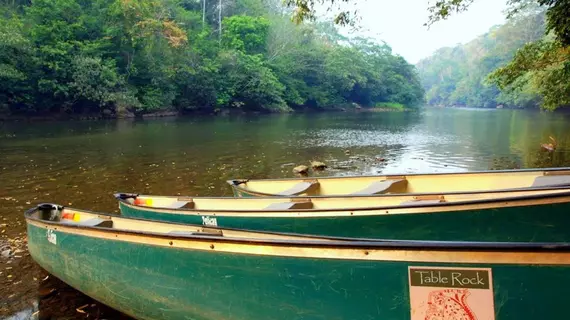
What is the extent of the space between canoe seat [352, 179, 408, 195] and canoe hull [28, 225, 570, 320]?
368 cm

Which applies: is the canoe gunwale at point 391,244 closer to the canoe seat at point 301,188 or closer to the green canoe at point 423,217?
the green canoe at point 423,217

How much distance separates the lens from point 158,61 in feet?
136

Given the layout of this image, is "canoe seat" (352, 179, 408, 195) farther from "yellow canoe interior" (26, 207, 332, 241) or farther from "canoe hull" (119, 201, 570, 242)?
"yellow canoe interior" (26, 207, 332, 241)

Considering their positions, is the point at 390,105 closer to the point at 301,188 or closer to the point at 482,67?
the point at 482,67

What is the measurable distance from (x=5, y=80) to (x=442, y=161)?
102ft

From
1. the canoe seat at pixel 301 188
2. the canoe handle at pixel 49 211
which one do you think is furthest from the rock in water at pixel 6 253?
the canoe seat at pixel 301 188

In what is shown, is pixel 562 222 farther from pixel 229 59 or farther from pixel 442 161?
pixel 229 59

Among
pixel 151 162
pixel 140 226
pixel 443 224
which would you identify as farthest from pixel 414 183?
pixel 151 162

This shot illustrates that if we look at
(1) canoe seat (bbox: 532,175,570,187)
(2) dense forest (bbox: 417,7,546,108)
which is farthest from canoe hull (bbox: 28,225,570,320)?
(2) dense forest (bbox: 417,7,546,108)

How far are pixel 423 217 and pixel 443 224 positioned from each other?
23 centimetres

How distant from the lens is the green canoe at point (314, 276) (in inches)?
94.9

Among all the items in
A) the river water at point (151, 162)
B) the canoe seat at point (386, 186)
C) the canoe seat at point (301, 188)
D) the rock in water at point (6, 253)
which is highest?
the canoe seat at point (386, 186)

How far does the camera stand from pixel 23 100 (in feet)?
105

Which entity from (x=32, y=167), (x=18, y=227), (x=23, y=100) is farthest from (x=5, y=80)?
(x=18, y=227)
